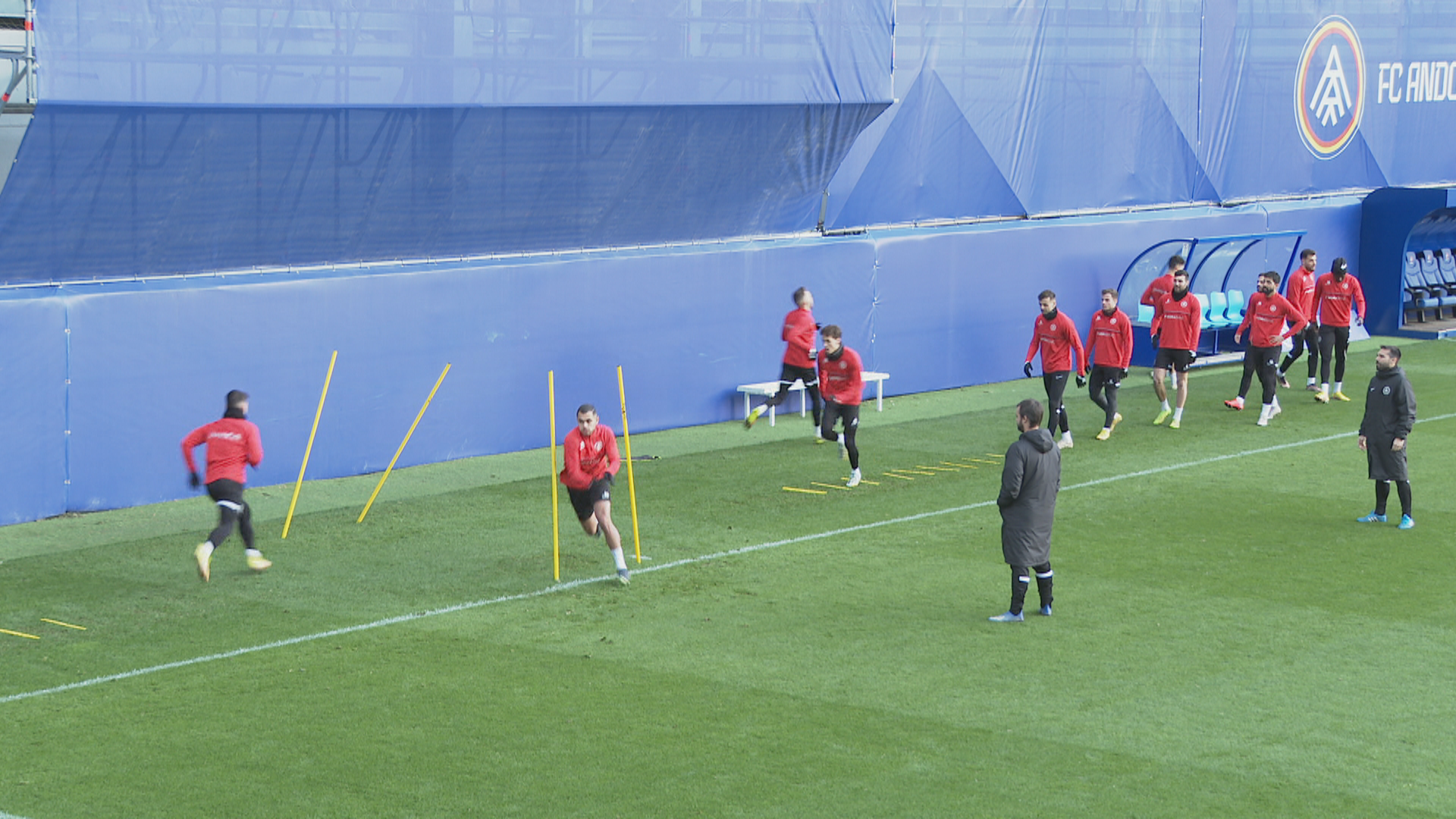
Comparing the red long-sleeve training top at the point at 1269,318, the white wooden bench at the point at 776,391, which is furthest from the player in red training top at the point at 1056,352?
the red long-sleeve training top at the point at 1269,318

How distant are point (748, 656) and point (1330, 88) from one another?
27018 mm

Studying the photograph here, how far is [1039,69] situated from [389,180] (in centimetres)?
1280

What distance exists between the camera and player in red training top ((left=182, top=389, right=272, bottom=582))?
532 inches

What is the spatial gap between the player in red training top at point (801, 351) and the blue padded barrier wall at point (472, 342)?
3.39 ft

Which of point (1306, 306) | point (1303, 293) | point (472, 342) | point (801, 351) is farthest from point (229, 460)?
point (1306, 306)

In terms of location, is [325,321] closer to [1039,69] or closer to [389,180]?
[389,180]

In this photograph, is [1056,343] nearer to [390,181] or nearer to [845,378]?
[845,378]

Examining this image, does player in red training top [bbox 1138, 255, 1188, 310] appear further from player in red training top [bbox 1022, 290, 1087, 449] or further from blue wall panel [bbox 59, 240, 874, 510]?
blue wall panel [bbox 59, 240, 874, 510]

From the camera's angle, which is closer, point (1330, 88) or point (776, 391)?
point (776, 391)

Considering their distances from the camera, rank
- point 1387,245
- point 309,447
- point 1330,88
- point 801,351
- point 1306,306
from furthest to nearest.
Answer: point 1330,88, point 1387,245, point 1306,306, point 801,351, point 309,447

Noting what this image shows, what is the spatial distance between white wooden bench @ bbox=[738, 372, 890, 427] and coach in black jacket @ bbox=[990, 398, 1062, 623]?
9117 mm

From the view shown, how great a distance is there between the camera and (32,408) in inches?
626

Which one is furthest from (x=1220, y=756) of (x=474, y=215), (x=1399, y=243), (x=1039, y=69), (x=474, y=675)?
(x=1399, y=243)

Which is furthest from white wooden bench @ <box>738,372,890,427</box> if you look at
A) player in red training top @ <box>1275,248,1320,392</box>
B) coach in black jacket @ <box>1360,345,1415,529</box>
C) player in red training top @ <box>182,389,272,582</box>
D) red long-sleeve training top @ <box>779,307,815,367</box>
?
player in red training top @ <box>182,389,272,582</box>
